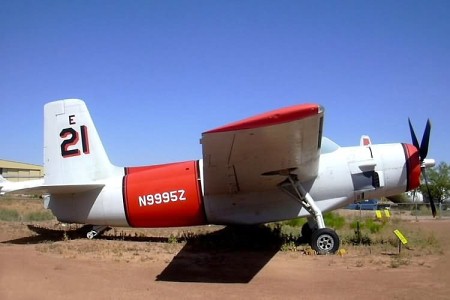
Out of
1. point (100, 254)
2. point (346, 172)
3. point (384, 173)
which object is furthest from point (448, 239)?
point (100, 254)

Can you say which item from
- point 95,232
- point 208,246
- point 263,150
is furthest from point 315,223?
point 95,232

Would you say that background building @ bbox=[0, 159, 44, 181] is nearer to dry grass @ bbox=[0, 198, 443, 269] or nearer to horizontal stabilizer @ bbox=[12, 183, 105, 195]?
dry grass @ bbox=[0, 198, 443, 269]

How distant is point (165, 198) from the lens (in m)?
11.1

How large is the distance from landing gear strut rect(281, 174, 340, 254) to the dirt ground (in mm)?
399

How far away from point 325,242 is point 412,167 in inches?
126

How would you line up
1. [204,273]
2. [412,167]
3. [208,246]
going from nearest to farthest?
[204,273], [412,167], [208,246]

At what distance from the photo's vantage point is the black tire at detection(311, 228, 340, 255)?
10.1 metres

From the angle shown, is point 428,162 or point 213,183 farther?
point 428,162

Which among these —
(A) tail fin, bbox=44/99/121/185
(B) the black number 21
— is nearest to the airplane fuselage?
(A) tail fin, bbox=44/99/121/185

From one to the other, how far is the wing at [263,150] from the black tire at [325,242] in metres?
1.57

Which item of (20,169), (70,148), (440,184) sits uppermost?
(20,169)

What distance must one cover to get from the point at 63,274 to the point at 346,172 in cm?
720

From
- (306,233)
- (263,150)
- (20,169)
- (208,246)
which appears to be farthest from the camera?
(20,169)

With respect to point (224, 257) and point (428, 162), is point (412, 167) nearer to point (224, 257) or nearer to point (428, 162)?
point (428, 162)
